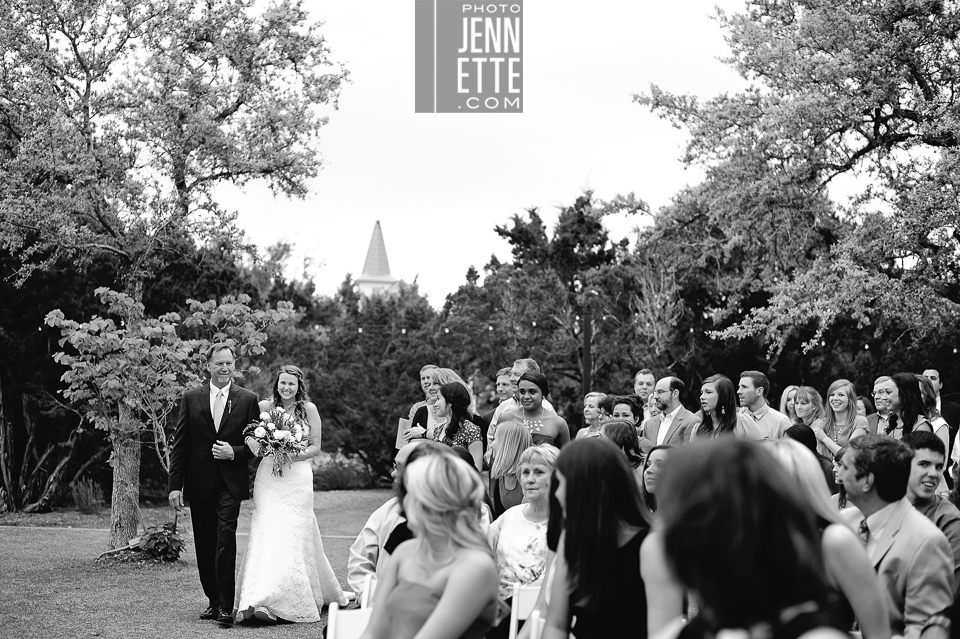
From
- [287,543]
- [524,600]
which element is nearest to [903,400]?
[524,600]

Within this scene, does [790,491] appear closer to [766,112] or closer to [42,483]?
[766,112]

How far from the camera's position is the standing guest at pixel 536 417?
28.0ft

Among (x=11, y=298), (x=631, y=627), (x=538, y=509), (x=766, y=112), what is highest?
(x=766, y=112)

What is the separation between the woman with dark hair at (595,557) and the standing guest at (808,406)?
227 inches

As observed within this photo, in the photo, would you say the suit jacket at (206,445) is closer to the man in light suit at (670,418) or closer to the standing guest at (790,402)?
the man in light suit at (670,418)

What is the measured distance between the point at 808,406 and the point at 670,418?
48.9 inches

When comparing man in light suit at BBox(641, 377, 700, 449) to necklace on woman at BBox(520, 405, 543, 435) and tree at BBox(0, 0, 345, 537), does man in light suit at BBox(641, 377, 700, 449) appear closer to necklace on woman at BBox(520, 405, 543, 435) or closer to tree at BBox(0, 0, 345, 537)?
necklace on woman at BBox(520, 405, 543, 435)

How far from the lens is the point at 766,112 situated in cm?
1708

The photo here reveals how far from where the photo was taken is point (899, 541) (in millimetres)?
4176

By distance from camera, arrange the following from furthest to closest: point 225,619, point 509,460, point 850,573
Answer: point 225,619 → point 509,460 → point 850,573

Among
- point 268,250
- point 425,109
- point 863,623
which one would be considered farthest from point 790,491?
point 268,250

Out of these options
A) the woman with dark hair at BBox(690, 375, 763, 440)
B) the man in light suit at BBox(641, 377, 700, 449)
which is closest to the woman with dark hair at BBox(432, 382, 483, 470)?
the man in light suit at BBox(641, 377, 700, 449)

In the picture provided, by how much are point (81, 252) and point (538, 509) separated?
12.8m

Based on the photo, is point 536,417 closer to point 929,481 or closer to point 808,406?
point 808,406
